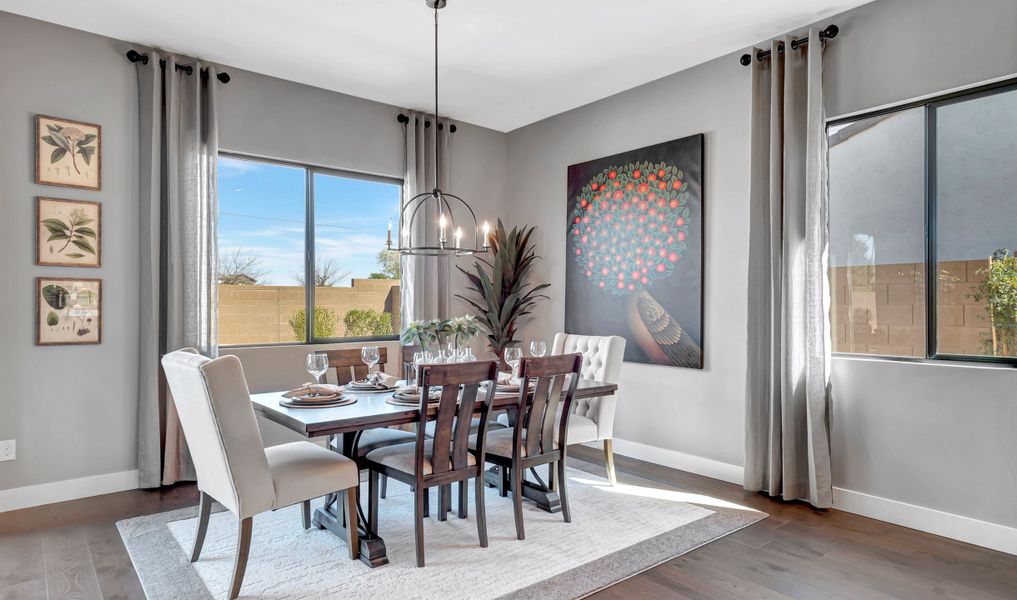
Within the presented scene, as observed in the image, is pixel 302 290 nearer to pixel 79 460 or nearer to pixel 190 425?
pixel 79 460

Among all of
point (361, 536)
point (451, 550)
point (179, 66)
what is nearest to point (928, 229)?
point (451, 550)

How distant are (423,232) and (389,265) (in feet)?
1.38

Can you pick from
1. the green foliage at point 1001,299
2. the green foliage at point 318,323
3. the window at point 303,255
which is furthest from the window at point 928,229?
the green foliage at point 318,323

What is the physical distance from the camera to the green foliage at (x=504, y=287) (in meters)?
5.46

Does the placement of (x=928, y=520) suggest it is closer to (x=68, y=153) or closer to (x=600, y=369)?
(x=600, y=369)

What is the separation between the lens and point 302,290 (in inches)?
187

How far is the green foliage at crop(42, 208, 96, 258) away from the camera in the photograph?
3.65 meters

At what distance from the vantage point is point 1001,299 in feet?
9.96

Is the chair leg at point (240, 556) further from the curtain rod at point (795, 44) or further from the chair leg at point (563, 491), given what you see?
the curtain rod at point (795, 44)

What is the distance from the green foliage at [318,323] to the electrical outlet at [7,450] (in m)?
1.80

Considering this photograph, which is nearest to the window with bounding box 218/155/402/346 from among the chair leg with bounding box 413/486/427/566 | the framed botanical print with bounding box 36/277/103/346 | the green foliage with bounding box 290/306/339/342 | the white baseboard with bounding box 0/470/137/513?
the green foliage with bounding box 290/306/339/342

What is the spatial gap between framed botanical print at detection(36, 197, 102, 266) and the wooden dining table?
1698 millimetres

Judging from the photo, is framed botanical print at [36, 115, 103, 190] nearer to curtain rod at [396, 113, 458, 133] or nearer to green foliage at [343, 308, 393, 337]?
green foliage at [343, 308, 393, 337]

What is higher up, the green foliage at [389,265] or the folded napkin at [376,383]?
the green foliage at [389,265]
